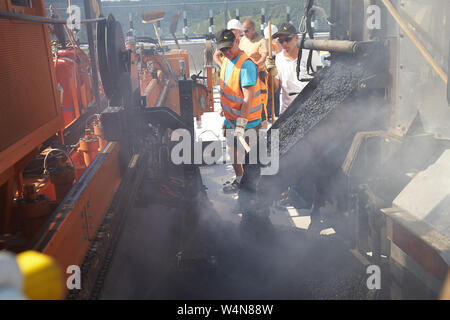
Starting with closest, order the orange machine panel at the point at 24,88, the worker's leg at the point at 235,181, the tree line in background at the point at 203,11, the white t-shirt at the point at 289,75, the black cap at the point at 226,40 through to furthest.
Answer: the orange machine panel at the point at 24,88, the black cap at the point at 226,40, the worker's leg at the point at 235,181, the white t-shirt at the point at 289,75, the tree line in background at the point at 203,11

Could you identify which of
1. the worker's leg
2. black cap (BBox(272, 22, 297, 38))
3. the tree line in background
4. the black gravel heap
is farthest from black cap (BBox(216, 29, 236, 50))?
the tree line in background

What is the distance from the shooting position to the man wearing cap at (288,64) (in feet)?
18.9

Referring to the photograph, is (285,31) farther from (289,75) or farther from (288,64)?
(289,75)

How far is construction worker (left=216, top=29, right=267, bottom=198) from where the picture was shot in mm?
4465

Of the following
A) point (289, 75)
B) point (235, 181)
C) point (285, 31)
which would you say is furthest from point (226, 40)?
point (235, 181)

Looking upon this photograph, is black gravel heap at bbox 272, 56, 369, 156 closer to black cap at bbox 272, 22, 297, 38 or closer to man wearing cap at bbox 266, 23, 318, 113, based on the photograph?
man wearing cap at bbox 266, 23, 318, 113

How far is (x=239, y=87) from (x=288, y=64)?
5.27 ft

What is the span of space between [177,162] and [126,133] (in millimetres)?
999

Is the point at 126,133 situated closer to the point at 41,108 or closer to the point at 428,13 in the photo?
the point at 41,108

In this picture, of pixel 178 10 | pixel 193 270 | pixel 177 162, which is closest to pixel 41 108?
pixel 193 270

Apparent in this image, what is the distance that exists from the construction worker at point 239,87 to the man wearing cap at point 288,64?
1.07 m

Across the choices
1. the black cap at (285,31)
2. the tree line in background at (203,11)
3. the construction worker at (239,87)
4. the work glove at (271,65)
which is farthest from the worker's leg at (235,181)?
the tree line in background at (203,11)

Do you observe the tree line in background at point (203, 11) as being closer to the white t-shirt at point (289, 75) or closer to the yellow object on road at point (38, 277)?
the white t-shirt at point (289, 75)

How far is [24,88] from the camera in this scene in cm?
263
